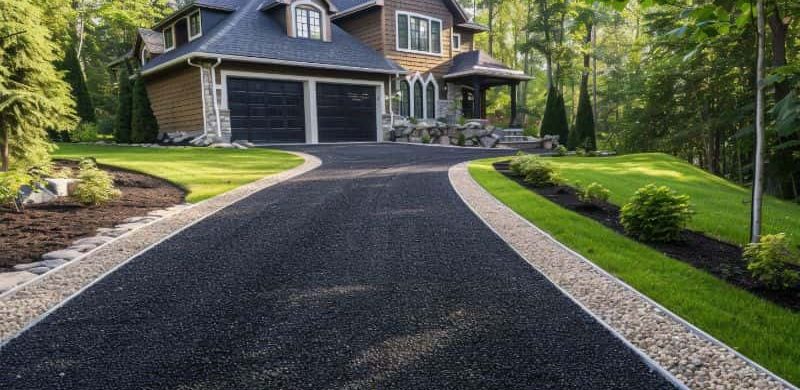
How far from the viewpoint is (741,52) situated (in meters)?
16.2

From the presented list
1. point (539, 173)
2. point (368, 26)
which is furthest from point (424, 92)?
point (539, 173)

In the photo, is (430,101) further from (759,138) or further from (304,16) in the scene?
(759,138)

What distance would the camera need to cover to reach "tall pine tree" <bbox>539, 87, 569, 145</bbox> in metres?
22.8

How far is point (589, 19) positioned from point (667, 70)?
9.67m

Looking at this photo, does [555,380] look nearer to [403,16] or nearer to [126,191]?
[126,191]

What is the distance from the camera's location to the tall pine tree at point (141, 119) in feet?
60.1

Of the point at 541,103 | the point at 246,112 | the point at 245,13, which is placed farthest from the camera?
the point at 541,103

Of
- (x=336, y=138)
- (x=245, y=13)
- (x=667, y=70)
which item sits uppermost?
(x=245, y=13)

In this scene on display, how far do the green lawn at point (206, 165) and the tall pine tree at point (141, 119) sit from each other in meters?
3.90

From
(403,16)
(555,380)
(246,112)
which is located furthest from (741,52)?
(555,380)

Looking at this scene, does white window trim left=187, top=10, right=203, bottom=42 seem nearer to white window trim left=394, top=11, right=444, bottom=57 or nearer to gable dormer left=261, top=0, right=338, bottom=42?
gable dormer left=261, top=0, right=338, bottom=42

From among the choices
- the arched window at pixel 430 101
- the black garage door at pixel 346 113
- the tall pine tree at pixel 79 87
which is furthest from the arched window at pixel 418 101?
the tall pine tree at pixel 79 87

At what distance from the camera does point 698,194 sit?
9727mm

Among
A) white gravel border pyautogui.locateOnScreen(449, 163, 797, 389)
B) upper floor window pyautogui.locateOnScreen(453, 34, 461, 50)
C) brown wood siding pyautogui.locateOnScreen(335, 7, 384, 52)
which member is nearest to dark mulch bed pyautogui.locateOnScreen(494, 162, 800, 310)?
white gravel border pyautogui.locateOnScreen(449, 163, 797, 389)
